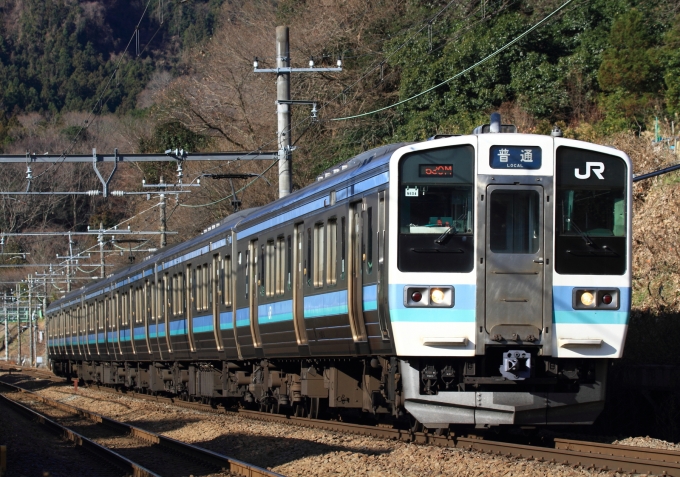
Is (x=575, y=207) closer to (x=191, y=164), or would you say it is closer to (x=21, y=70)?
(x=191, y=164)

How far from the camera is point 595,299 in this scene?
31.8 feet

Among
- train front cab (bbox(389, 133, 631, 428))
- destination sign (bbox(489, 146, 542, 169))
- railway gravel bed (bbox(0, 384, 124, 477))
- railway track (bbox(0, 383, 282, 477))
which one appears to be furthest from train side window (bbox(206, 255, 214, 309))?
destination sign (bbox(489, 146, 542, 169))

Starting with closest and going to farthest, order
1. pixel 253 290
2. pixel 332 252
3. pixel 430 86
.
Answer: pixel 332 252 < pixel 253 290 < pixel 430 86

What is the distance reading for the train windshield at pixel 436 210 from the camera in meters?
9.49

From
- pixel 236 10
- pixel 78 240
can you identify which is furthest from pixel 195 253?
pixel 78 240

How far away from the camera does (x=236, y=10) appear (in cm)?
4431

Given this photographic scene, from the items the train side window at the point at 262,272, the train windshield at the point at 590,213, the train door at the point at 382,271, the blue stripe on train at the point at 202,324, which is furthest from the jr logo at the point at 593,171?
the blue stripe on train at the point at 202,324

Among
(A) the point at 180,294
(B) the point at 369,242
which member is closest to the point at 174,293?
(A) the point at 180,294

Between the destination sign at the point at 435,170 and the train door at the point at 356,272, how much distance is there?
105 centimetres

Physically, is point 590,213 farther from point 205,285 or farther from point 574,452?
point 205,285

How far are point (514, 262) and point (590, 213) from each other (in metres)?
0.91

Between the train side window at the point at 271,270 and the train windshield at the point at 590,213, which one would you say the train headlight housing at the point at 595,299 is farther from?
the train side window at the point at 271,270

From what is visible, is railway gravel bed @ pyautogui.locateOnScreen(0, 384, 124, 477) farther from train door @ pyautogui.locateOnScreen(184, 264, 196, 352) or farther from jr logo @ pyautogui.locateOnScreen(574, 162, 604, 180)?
jr logo @ pyautogui.locateOnScreen(574, 162, 604, 180)

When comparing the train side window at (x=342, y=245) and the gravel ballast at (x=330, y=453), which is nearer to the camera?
the gravel ballast at (x=330, y=453)
